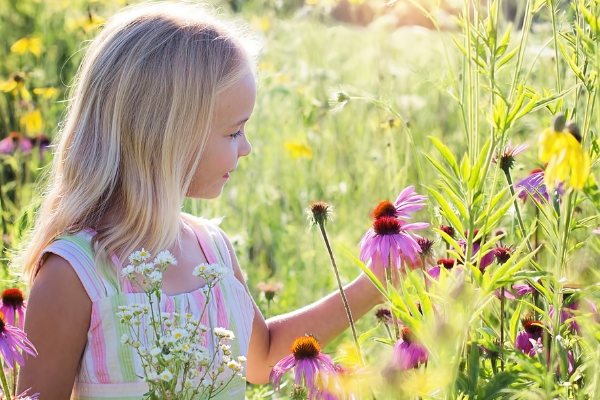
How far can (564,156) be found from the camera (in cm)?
71

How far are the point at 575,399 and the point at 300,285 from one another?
52.8 inches

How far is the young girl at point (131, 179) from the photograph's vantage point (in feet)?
4.27

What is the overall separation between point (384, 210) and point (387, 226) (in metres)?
0.06

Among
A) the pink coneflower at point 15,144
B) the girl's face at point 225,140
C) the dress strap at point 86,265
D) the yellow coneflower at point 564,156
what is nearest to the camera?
the yellow coneflower at point 564,156

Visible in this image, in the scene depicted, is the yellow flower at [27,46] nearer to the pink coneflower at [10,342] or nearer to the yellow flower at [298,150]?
the yellow flower at [298,150]

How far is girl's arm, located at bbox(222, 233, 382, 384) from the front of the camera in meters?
1.57

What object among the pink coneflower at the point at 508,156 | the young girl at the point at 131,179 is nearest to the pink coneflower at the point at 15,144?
the young girl at the point at 131,179

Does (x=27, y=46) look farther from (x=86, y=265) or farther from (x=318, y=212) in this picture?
(x=318, y=212)

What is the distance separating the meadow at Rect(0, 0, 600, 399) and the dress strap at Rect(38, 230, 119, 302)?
33 cm

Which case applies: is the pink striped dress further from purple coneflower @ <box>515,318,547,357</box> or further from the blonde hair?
purple coneflower @ <box>515,318,547,357</box>

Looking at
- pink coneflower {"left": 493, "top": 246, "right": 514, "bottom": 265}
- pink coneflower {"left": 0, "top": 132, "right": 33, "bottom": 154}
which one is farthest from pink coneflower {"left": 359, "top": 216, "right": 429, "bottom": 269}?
pink coneflower {"left": 0, "top": 132, "right": 33, "bottom": 154}

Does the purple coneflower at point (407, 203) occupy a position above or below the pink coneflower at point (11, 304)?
above

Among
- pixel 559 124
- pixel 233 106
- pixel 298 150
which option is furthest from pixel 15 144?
pixel 559 124

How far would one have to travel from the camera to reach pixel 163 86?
141 centimetres
